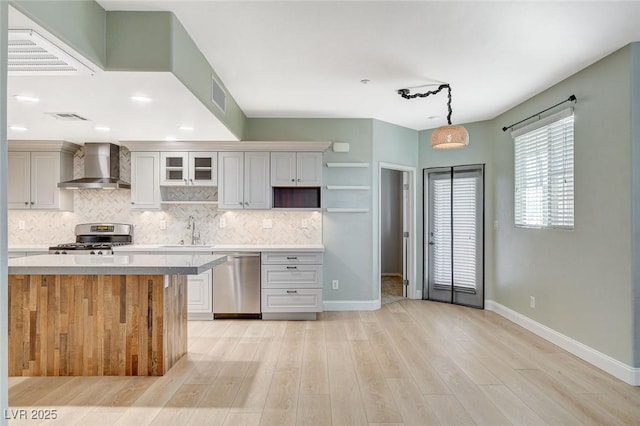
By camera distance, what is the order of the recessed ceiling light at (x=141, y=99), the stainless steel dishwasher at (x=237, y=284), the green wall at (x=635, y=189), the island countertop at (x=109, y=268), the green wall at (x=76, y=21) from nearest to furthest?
the green wall at (x=76, y=21), the island countertop at (x=109, y=268), the green wall at (x=635, y=189), the recessed ceiling light at (x=141, y=99), the stainless steel dishwasher at (x=237, y=284)

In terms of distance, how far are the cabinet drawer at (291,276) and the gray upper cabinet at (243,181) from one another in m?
0.85

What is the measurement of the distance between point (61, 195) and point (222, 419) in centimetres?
424

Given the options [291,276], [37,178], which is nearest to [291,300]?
[291,276]

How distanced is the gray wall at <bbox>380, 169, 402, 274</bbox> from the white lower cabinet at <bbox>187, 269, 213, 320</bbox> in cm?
459

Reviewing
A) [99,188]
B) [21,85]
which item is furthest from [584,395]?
[99,188]

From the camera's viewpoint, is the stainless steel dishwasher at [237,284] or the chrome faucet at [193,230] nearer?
the stainless steel dishwasher at [237,284]

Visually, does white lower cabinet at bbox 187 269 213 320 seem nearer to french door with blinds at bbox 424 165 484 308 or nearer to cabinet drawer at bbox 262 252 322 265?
cabinet drawer at bbox 262 252 322 265

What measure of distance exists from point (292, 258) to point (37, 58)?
324 cm

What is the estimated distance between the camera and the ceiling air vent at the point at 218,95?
11.9 ft

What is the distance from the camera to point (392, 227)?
856 centimetres

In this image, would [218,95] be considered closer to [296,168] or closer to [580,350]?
[296,168]

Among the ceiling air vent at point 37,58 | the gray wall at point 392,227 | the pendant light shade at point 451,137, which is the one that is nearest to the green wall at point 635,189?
the pendant light shade at point 451,137

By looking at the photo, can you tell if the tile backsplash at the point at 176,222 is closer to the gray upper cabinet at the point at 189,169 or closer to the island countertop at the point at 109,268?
the gray upper cabinet at the point at 189,169

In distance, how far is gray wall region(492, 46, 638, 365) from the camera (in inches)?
123
